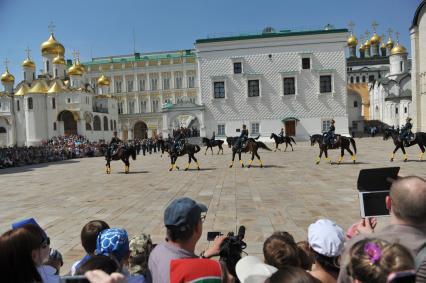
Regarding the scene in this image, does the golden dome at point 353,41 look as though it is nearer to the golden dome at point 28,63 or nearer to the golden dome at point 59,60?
the golden dome at point 59,60

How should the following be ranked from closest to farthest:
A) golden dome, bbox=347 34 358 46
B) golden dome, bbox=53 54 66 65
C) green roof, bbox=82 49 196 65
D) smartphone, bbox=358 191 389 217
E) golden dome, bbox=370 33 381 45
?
smartphone, bbox=358 191 389 217, golden dome, bbox=53 54 66 65, green roof, bbox=82 49 196 65, golden dome, bbox=370 33 381 45, golden dome, bbox=347 34 358 46

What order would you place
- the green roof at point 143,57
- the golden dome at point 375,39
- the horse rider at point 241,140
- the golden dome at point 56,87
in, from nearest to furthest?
the horse rider at point 241,140 < the golden dome at point 56,87 < the green roof at point 143,57 < the golden dome at point 375,39

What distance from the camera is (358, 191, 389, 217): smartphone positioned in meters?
3.42

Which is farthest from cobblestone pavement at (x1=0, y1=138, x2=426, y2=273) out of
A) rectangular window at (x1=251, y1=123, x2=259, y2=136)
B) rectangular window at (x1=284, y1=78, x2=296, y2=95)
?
rectangular window at (x1=284, y1=78, x2=296, y2=95)

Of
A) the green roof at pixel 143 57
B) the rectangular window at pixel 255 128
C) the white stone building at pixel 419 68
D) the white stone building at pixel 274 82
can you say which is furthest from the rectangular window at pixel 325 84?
the green roof at pixel 143 57

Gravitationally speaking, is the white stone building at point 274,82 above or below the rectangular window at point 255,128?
above

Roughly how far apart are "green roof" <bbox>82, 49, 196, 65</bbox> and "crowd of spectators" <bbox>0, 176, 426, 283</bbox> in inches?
2892

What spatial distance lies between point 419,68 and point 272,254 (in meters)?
41.9

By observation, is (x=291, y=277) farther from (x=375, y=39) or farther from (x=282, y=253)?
(x=375, y=39)

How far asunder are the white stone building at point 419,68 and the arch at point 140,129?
46.9 m

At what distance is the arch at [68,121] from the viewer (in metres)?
57.0

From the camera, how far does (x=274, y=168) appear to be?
18.5 meters

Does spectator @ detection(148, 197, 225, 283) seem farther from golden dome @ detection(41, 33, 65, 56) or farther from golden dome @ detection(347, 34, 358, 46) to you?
golden dome @ detection(347, 34, 358, 46)

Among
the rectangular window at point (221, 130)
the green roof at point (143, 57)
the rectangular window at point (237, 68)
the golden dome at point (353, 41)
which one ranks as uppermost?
the golden dome at point (353, 41)
